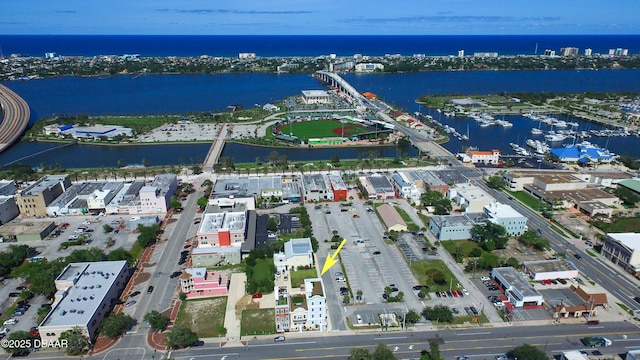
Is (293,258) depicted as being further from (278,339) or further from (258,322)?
(278,339)

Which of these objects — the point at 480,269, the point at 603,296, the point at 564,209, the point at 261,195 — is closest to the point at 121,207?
the point at 261,195

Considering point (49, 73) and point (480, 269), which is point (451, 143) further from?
point (49, 73)

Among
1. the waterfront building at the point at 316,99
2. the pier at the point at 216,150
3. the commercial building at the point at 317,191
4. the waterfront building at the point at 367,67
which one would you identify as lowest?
the commercial building at the point at 317,191

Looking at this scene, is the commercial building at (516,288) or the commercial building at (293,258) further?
the commercial building at (293,258)

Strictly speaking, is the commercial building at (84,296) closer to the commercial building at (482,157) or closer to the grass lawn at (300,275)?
the grass lawn at (300,275)

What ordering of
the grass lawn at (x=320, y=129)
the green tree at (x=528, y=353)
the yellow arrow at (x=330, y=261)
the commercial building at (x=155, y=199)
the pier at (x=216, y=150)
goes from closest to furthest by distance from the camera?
the green tree at (x=528, y=353), the yellow arrow at (x=330, y=261), the commercial building at (x=155, y=199), the pier at (x=216, y=150), the grass lawn at (x=320, y=129)

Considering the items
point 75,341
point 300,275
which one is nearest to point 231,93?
point 300,275

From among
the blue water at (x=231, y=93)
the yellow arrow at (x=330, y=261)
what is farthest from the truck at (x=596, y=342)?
the blue water at (x=231, y=93)
